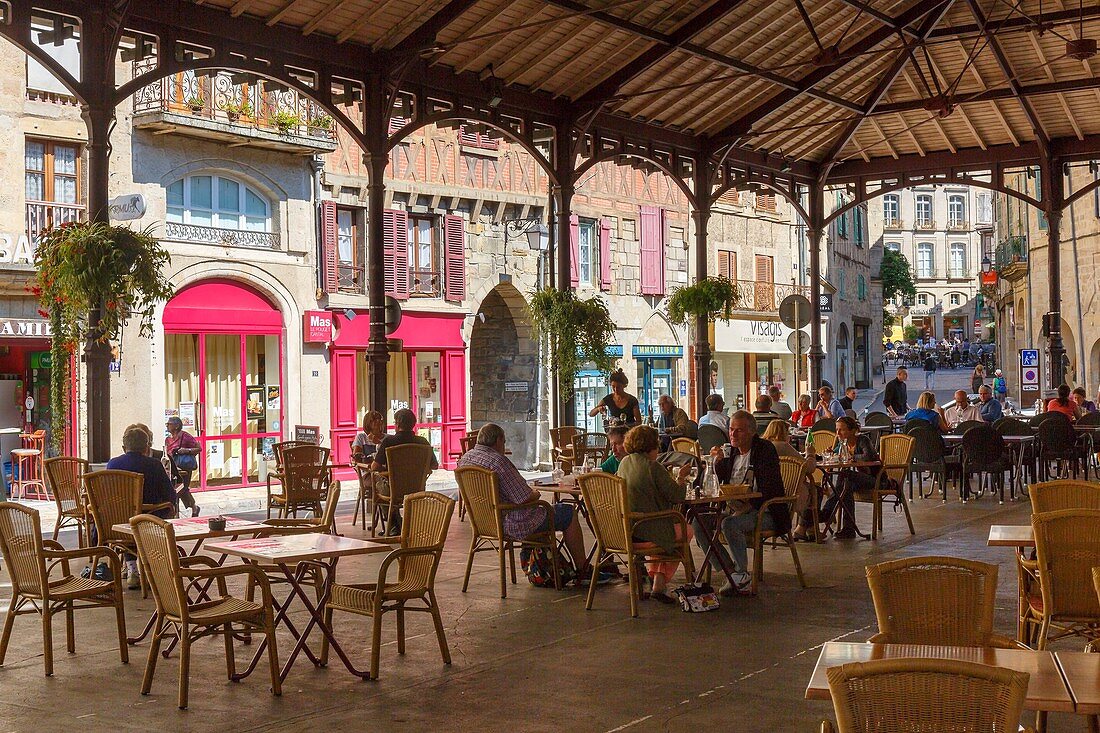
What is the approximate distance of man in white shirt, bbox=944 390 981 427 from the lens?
1523 centimetres

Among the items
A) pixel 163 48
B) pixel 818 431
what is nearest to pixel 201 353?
pixel 163 48

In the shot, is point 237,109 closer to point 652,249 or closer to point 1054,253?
point 652,249

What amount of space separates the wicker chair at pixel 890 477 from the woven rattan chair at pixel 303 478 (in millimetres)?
4834

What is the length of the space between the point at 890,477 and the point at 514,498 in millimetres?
4198

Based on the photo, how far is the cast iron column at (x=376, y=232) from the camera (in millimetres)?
12055

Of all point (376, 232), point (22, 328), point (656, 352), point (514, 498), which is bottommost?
point (514, 498)

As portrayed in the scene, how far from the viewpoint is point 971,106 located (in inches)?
673

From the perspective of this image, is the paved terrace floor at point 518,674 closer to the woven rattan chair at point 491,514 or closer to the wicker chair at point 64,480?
the woven rattan chair at point 491,514

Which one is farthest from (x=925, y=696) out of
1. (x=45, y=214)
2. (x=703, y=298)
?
(x=45, y=214)

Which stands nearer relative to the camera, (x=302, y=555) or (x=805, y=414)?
(x=302, y=555)

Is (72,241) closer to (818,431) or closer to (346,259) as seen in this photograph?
(818,431)

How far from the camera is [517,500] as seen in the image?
26.9 feet

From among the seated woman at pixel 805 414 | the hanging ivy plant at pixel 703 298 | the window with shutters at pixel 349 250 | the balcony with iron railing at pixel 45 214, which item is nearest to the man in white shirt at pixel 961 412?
the seated woman at pixel 805 414

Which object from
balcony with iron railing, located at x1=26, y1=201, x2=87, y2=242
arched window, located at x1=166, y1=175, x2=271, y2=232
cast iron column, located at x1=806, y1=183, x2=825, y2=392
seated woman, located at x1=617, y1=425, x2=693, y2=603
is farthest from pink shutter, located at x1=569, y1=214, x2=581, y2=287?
seated woman, located at x1=617, y1=425, x2=693, y2=603
